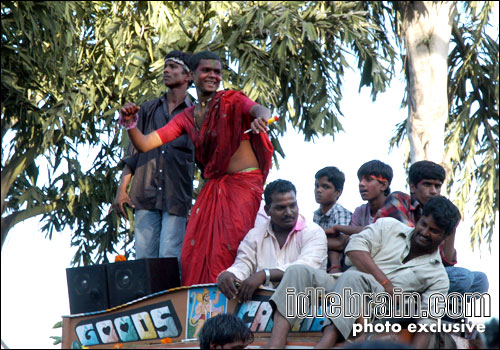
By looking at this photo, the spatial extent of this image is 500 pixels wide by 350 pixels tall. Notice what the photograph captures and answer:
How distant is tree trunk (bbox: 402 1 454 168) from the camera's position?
8.76 m

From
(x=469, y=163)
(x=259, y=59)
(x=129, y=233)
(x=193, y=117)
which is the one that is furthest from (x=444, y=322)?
(x=469, y=163)

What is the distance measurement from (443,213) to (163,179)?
6.86 ft

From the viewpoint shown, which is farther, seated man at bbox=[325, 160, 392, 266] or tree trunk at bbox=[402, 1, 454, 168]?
tree trunk at bbox=[402, 1, 454, 168]

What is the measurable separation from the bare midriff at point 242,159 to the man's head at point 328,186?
0.50 m

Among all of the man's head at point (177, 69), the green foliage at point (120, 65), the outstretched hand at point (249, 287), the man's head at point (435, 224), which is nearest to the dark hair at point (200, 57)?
the man's head at point (177, 69)

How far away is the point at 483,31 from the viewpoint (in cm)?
1045

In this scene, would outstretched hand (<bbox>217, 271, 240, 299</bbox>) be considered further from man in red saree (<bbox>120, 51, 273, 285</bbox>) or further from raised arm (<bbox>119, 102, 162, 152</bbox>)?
raised arm (<bbox>119, 102, 162, 152</bbox>)

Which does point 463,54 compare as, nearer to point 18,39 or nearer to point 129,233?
point 129,233

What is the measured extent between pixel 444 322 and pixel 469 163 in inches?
310

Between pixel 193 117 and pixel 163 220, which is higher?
pixel 193 117

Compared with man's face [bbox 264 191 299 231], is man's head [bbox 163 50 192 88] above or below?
above

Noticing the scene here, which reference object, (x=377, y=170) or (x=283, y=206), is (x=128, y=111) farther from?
(x=377, y=170)

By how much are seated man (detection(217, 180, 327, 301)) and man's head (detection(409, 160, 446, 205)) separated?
27.0 inches

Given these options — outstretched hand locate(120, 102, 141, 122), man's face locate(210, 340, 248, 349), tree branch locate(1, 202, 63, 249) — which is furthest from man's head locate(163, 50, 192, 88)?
tree branch locate(1, 202, 63, 249)
